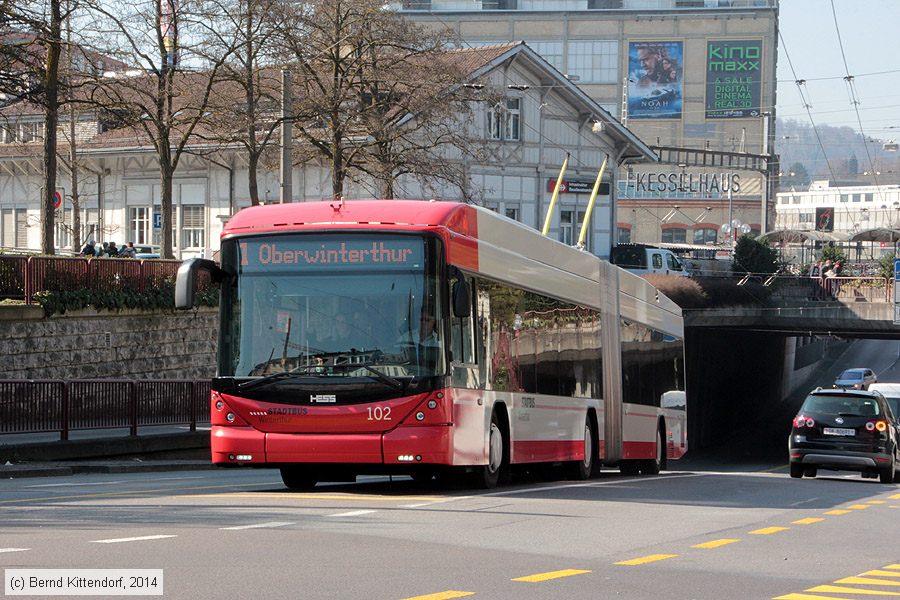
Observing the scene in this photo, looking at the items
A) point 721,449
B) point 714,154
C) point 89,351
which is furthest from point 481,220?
point 714,154

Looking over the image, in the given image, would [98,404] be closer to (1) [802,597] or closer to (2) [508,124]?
(1) [802,597]

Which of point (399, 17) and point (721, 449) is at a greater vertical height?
point (399, 17)

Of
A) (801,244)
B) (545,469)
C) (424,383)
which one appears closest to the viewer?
(424,383)

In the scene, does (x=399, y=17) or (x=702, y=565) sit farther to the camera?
(x=399, y=17)

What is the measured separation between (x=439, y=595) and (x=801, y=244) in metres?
77.5

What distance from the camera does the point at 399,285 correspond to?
14.7 m

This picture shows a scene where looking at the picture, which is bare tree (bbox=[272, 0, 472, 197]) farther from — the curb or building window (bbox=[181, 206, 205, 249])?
building window (bbox=[181, 206, 205, 249])

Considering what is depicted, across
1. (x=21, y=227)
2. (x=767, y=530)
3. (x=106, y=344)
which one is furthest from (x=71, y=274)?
(x=21, y=227)

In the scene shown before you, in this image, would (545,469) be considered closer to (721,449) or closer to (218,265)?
(218,265)

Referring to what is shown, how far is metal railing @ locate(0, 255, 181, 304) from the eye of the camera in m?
28.9

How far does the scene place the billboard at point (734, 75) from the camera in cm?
9931

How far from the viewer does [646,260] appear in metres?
56.7

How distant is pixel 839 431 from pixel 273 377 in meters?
12.9

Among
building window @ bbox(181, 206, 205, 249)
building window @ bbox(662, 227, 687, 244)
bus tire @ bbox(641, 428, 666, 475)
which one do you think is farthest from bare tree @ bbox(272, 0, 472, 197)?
building window @ bbox(662, 227, 687, 244)
